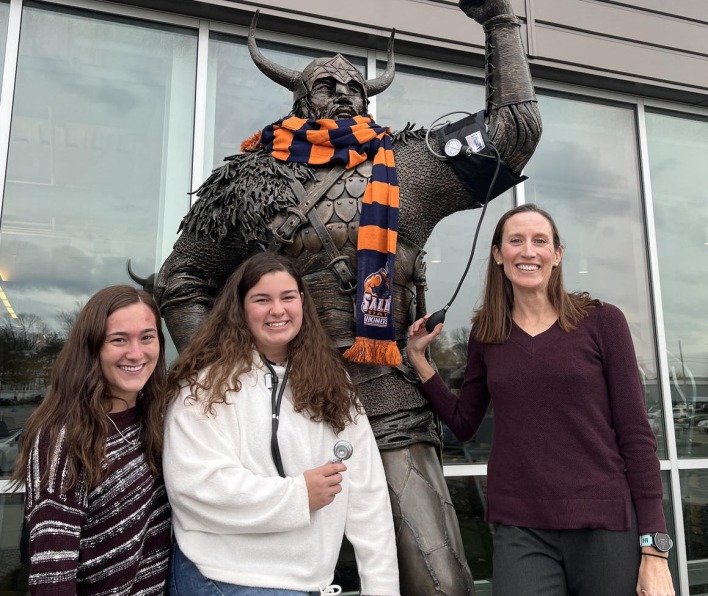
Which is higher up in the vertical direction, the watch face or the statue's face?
the statue's face

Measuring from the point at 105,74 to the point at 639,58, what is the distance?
3.74 metres

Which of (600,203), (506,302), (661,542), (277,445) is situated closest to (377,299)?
(506,302)

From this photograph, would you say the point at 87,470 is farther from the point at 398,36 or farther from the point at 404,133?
the point at 398,36

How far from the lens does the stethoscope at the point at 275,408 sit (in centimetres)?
154

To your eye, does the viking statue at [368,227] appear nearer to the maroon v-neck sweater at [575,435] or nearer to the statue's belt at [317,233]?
the statue's belt at [317,233]

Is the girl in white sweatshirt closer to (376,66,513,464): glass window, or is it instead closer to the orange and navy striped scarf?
the orange and navy striped scarf

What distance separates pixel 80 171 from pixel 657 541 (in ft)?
11.2

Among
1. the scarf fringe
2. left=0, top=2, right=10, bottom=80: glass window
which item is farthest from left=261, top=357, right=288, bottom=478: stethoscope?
left=0, top=2, right=10, bottom=80: glass window

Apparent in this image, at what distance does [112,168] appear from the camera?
3699 mm

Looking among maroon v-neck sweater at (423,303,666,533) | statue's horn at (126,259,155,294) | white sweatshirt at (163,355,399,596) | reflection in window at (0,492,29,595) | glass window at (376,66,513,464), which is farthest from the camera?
glass window at (376,66,513,464)

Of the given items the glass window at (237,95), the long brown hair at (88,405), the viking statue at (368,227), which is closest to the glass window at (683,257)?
the glass window at (237,95)

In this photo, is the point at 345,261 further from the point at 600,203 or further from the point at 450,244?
the point at 600,203

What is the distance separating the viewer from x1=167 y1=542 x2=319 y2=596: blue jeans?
1464 mm

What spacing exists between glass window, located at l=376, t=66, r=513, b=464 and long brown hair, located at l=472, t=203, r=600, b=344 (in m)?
2.17
